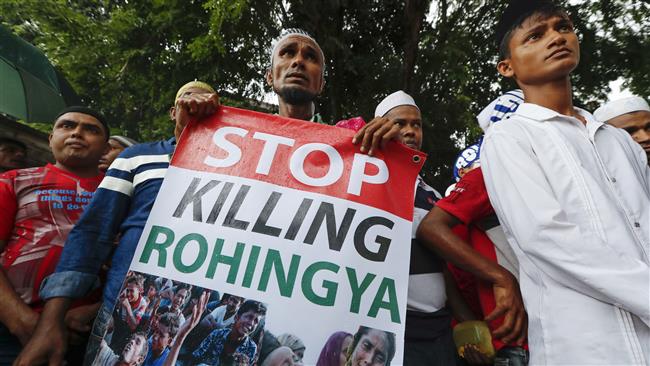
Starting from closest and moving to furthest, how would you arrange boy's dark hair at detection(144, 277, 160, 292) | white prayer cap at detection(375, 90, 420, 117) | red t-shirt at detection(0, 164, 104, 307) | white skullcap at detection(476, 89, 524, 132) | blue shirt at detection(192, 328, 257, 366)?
blue shirt at detection(192, 328, 257, 366) < boy's dark hair at detection(144, 277, 160, 292) < red t-shirt at detection(0, 164, 104, 307) < white skullcap at detection(476, 89, 524, 132) < white prayer cap at detection(375, 90, 420, 117)

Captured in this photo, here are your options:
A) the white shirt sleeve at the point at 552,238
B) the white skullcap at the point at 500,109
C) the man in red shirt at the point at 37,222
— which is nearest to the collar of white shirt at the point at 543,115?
the white shirt sleeve at the point at 552,238

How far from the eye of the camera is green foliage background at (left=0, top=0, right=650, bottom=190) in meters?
6.71

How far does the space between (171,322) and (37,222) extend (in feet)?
3.80

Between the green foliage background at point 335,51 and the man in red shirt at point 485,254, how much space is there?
4976 millimetres

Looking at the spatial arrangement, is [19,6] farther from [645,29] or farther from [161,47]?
[645,29]

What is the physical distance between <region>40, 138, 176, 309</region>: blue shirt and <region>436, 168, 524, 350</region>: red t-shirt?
1175 mm

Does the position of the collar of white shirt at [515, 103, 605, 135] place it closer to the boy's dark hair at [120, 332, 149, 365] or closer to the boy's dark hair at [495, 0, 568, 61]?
the boy's dark hair at [495, 0, 568, 61]

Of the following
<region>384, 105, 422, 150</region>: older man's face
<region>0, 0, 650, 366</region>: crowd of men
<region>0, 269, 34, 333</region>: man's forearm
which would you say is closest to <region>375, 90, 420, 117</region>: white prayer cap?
<region>384, 105, 422, 150</region>: older man's face

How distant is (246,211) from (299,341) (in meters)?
0.48

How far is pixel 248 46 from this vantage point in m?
7.02

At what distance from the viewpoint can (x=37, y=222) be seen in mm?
2176

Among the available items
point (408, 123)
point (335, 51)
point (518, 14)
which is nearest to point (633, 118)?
point (408, 123)

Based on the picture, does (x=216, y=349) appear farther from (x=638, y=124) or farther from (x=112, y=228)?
(x=638, y=124)

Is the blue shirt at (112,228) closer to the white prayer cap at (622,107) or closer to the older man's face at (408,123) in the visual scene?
the older man's face at (408,123)
